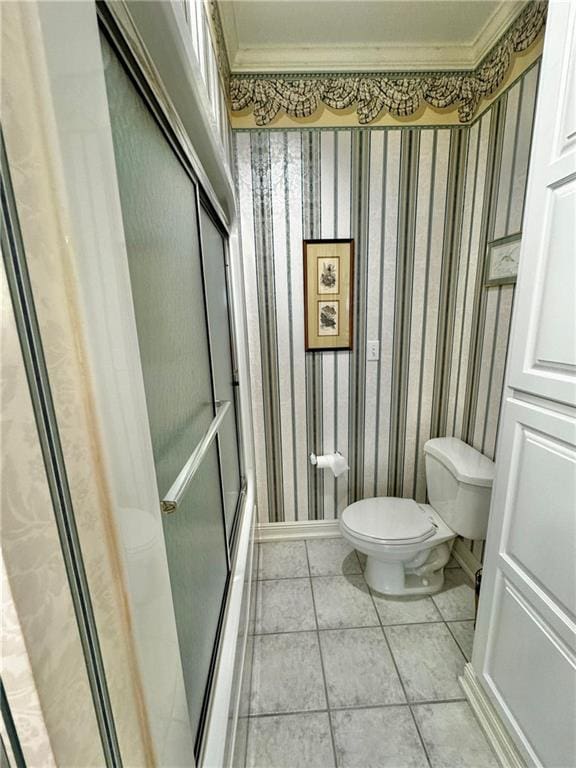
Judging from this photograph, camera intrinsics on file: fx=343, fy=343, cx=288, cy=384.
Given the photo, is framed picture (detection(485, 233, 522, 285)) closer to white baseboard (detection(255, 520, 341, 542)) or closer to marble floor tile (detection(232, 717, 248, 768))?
white baseboard (detection(255, 520, 341, 542))

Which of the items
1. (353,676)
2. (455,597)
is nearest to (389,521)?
(455,597)

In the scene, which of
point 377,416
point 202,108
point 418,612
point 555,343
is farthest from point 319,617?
point 202,108

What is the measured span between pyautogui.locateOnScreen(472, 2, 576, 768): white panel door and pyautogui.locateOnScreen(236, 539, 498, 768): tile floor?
31cm

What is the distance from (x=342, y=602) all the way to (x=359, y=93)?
252cm

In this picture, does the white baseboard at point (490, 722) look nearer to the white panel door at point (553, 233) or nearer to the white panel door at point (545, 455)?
the white panel door at point (545, 455)

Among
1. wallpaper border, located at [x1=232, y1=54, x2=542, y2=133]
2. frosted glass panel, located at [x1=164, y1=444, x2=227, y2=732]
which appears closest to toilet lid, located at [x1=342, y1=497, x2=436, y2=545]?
frosted glass panel, located at [x1=164, y1=444, x2=227, y2=732]

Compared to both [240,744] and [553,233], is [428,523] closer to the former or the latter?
[240,744]

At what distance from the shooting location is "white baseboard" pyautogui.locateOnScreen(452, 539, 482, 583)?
5.96 ft

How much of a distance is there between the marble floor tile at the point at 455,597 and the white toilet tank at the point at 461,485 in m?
0.36

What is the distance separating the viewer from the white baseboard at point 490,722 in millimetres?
1057

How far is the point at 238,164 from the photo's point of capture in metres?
1.72

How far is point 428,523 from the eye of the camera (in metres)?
1.68

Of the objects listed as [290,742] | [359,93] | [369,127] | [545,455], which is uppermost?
[359,93]

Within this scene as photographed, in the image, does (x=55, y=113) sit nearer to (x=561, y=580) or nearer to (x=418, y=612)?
(x=561, y=580)
